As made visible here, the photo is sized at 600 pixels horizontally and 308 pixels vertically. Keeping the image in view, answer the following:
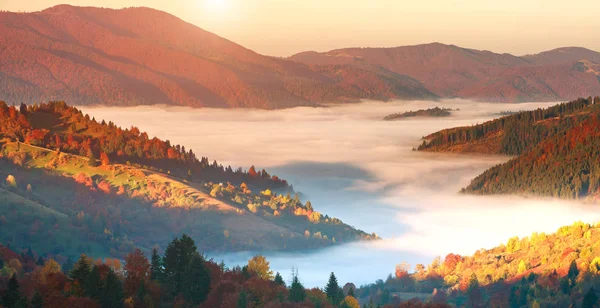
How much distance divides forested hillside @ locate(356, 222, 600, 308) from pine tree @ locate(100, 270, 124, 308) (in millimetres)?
53161

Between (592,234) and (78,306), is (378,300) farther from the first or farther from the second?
(78,306)

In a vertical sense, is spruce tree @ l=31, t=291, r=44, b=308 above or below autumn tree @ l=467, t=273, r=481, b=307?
above

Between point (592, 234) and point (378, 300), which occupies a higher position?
point (592, 234)

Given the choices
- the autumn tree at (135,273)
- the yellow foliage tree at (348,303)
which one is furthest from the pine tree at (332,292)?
the autumn tree at (135,273)

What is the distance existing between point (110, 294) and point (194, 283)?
13824 mm

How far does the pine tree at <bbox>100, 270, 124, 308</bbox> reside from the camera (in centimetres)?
9775

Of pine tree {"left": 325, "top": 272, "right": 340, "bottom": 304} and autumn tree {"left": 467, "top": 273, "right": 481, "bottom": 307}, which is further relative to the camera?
autumn tree {"left": 467, "top": 273, "right": 481, "bottom": 307}

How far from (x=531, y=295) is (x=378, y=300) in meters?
25.1

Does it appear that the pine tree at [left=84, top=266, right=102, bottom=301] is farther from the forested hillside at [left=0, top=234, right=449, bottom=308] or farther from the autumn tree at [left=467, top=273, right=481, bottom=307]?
the autumn tree at [left=467, top=273, right=481, bottom=307]

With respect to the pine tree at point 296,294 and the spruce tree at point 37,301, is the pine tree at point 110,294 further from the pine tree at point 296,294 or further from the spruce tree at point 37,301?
the pine tree at point 296,294

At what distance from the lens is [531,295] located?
139750 millimetres

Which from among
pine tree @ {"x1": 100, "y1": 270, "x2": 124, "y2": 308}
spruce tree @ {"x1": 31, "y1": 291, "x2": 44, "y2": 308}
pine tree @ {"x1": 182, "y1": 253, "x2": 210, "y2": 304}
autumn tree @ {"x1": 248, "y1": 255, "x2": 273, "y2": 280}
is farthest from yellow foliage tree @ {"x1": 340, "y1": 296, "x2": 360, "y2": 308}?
spruce tree @ {"x1": 31, "y1": 291, "x2": 44, "y2": 308}

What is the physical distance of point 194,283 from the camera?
110 metres

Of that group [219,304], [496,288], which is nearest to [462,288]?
[496,288]
